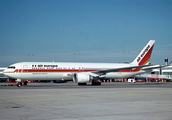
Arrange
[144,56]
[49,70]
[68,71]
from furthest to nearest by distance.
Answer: [144,56] < [68,71] < [49,70]

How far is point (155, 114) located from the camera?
9898 millimetres

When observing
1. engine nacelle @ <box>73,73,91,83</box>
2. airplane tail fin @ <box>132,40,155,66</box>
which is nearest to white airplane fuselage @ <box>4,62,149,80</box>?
engine nacelle @ <box>73,73,91,83</box>

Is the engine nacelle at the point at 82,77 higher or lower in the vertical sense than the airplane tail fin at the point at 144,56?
lower

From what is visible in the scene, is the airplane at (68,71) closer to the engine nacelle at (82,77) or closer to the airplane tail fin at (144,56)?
the engine nacelle at (82,77)

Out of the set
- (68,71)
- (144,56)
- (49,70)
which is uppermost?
(144,56)

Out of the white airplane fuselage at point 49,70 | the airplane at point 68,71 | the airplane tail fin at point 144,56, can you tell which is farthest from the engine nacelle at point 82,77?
the airplane tail fin at point 144,56

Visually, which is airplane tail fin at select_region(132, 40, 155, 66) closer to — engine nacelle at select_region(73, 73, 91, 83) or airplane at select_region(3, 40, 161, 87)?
airplane at select_region(3, 40, 161, 87)

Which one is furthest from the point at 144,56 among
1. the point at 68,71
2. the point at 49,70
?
the point at 49,70

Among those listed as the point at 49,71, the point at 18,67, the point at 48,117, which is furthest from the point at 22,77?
the point at 48,117

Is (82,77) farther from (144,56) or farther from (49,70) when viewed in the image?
(144,56)

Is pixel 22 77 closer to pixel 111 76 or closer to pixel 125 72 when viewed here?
pixel 111 76

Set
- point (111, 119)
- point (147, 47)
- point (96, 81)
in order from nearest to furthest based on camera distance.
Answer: point (111, 119)
point (96, 81)
point (147, 47)

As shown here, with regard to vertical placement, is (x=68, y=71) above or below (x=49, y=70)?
below

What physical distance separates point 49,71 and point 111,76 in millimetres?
12827
